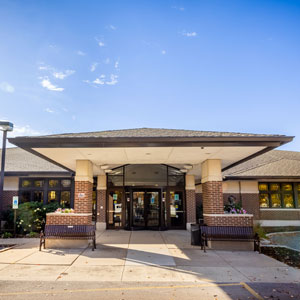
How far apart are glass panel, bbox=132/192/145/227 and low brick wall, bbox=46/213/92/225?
18.2ft

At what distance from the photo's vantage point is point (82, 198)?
35.2ft

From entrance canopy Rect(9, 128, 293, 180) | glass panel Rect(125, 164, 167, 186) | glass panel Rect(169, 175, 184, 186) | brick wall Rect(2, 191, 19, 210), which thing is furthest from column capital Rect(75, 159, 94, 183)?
brick wall Rect(2, 191, 19, 210)

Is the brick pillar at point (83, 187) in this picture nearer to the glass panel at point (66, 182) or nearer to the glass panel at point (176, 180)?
the glass panel at point (176, 180)

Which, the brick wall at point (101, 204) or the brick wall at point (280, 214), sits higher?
the brick wall at point (101, 204)

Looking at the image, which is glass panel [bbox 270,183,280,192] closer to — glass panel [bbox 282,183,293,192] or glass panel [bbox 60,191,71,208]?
glass panel [bbox 282,183,293,192]

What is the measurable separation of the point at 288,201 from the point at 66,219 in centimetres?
1593

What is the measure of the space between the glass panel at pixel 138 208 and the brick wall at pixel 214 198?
5448 mm

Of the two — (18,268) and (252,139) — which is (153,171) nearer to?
(252,139)

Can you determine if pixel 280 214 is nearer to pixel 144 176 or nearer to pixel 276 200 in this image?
pixel 276 200

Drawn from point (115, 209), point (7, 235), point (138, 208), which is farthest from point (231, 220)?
point (7, 235)

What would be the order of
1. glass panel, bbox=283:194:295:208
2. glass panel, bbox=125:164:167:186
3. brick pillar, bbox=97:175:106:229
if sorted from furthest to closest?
glass panel, bbox=283:194:295:208
brick pillar, bbox=97:175:106:229
glass panel, bbox=125:164:167:186

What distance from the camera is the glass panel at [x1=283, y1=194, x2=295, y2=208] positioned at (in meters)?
19.3

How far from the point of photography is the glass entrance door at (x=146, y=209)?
15.6 m

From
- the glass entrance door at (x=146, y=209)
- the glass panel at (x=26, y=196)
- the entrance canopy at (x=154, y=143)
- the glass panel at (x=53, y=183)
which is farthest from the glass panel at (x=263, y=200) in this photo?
the glass panel at (x=26, y=196)
